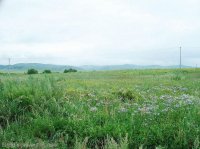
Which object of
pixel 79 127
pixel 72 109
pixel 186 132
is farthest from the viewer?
pixel 72 109

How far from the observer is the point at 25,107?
9898mm

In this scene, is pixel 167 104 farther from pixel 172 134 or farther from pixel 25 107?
pixel 25 107

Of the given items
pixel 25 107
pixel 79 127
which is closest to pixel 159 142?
pixel 79 127

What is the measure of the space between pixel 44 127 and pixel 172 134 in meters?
2.45

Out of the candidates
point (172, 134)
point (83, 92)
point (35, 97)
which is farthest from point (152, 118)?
point (83, 92)

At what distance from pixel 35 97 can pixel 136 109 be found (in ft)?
7.52

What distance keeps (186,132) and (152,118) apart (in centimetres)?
116

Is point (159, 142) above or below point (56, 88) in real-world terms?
below

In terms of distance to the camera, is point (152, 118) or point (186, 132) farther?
point (152, 118)

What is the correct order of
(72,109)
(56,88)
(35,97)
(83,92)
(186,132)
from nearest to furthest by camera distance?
(186,132)
(72,109)
(35,97)
(56,88)
(83,92)

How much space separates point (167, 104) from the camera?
1005 cm

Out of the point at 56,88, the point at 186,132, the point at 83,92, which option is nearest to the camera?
the point at 186,132

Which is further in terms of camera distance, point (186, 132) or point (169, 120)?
point (169, 120)

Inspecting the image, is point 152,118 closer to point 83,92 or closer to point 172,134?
point 172,134
